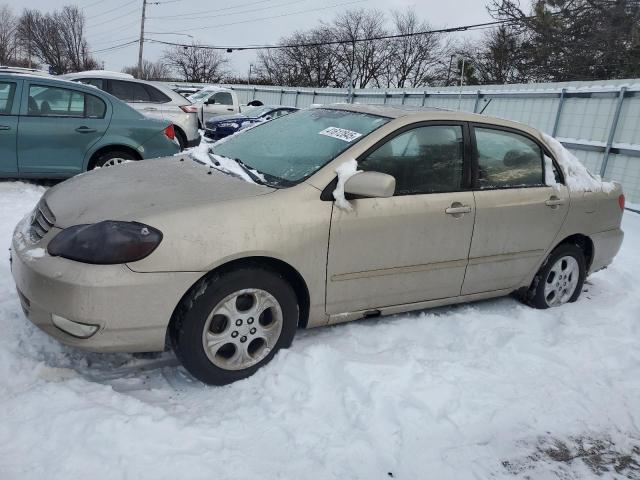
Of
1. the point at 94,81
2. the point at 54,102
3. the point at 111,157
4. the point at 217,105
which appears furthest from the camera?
the point at 217,105

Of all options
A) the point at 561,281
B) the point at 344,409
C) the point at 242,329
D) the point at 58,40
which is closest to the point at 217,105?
the point at 561,281

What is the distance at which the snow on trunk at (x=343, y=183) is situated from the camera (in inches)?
121

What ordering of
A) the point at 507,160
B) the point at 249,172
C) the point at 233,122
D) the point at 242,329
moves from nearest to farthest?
the point at 242,329 < the point at 249,172 < the point at 507,160 < the point at 233,122

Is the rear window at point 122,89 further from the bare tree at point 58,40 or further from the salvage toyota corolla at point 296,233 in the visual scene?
the bare tree at point 58,40

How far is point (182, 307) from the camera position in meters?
2.73

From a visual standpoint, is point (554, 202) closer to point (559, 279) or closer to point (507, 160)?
point (507, 160)

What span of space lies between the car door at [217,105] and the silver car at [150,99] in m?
7.44

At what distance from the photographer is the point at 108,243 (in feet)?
8.38

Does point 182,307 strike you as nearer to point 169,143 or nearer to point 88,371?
point 88,371

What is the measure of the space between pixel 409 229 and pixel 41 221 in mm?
2175

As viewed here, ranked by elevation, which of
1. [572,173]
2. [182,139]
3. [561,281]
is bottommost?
[561,281]

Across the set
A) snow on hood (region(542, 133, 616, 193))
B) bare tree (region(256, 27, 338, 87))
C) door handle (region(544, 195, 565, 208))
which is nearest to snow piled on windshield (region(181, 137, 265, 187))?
door handle (region(544, 195, 565, 208))

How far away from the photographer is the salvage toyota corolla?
8.54 feet

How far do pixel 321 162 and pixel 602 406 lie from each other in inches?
87.7
